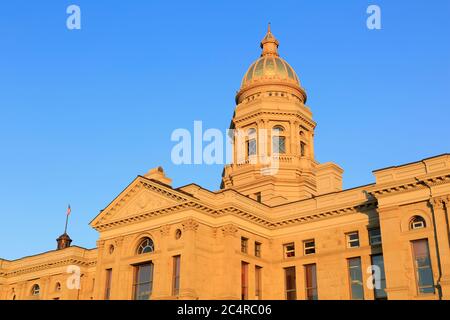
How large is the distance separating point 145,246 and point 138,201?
398cm

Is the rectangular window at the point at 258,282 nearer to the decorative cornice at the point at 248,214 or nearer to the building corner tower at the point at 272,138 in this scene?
the decorative cornice at the point at 248,214

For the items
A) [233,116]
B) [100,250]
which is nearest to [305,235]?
[100,250]

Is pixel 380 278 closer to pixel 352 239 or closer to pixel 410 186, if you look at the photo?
pixel 352 239

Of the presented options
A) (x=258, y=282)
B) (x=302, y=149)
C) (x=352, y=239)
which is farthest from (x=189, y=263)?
(x=302, y=149)

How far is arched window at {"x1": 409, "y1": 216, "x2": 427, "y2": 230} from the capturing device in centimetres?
3814

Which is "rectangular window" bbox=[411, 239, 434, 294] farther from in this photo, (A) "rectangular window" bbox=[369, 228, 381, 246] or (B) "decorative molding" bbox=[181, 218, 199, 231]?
(B) "decorative molding" bbox=[181, 218, 199, 231]

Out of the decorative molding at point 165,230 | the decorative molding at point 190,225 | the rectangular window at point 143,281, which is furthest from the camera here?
the rectangular window at point 143,281

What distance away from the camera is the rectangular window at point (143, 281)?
45.2 metres

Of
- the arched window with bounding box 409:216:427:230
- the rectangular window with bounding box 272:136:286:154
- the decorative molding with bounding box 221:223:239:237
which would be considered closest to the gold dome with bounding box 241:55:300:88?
the rectangular window with bounding box 272:136:286:154

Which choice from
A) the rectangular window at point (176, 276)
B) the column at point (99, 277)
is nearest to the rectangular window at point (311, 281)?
the rectangular window at point (176, 276)

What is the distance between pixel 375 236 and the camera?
4297 cm

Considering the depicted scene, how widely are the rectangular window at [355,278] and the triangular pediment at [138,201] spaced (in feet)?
47.3

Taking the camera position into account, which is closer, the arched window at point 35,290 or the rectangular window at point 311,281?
the rectangular window at point 311,281
